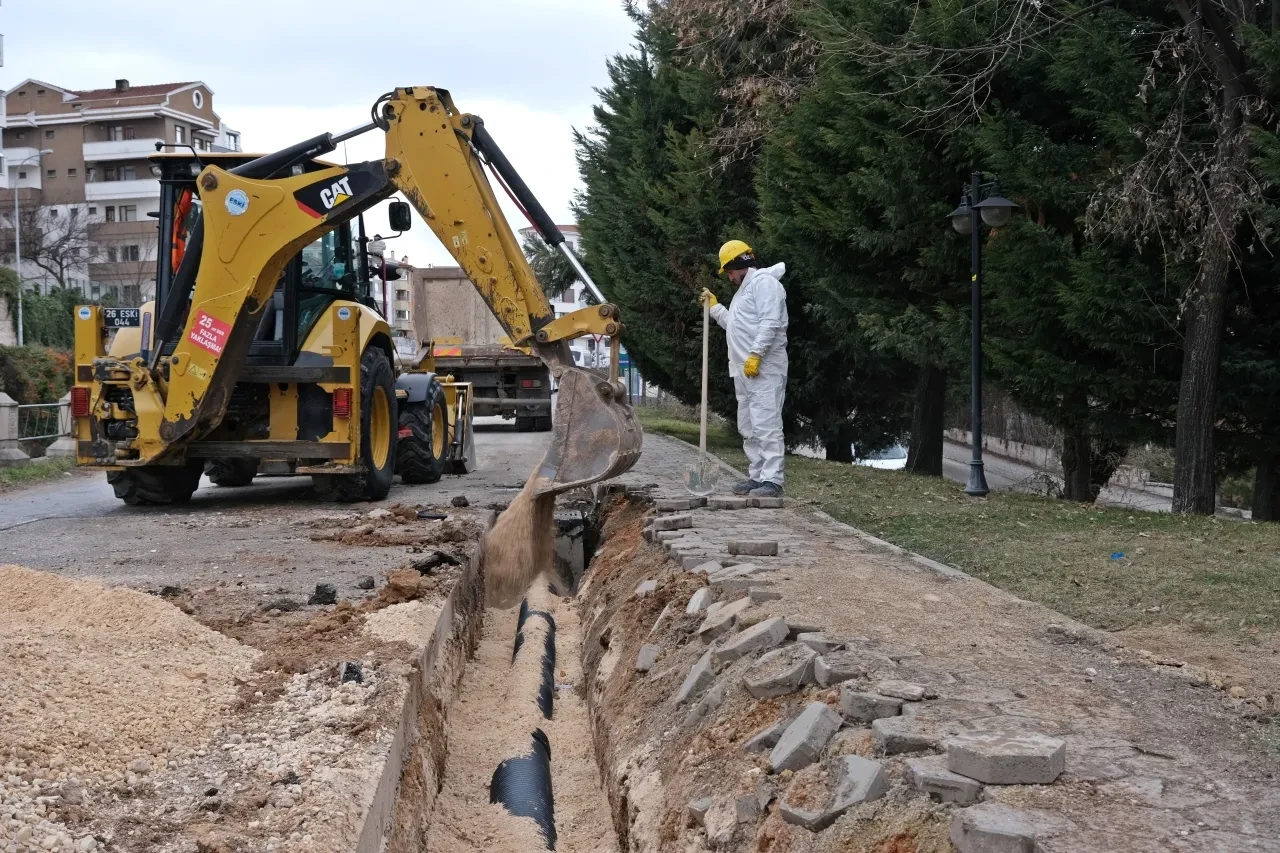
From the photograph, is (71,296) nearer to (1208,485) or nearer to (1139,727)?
(1208,485)

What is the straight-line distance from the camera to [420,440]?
13.2 meters

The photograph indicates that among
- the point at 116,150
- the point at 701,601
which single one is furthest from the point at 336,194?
the point at 116,150

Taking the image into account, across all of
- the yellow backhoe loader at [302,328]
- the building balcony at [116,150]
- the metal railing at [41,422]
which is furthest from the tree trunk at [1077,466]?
the building balcony at [116,150]

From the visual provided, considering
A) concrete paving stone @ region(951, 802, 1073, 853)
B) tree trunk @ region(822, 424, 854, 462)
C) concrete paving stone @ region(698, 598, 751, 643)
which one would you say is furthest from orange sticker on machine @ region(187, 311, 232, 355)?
tree trunk @ region(822, 424, 854, 462)

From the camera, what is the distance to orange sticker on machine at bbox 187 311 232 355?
10547 millimetres

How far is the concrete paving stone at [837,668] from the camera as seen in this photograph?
4375 mm

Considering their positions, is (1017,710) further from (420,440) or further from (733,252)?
(420,440)

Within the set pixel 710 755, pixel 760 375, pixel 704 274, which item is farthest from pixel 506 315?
pixel 704 274

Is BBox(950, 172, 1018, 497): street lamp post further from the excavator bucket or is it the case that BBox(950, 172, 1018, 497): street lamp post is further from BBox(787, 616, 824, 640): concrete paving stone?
BBox(787, 616, 824, 640): concrete paving stone

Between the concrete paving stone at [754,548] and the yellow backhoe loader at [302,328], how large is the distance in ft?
6.05

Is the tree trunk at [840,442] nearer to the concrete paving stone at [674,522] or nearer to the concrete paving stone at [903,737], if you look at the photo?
the concrete paving stone at [674,522]

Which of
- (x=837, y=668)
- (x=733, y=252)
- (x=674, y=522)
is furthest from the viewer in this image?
(x=733, y=252)

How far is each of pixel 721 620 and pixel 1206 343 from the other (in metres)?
6.58

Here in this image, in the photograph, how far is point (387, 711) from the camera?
16.4 feet
